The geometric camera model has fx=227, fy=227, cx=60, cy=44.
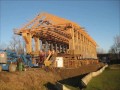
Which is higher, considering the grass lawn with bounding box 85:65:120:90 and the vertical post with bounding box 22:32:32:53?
the vertical post with bounding box 22:32:32:53

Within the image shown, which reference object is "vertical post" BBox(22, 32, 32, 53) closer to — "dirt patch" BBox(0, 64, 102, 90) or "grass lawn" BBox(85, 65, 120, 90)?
"dirt patch" BBox(0, 64, 102, 90)

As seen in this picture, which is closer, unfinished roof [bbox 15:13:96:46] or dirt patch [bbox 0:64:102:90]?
dirt patch [bbox 0:64:102:90]

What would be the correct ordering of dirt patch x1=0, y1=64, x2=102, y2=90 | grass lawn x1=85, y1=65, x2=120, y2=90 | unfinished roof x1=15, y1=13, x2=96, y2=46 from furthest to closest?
unfinished roof x1=15, y1=13, x2=96, y2=46
dirt patch x1=0, y1=64, x2=102, y2=90
grass lawn x1=85, y1=65, x2=120, y2=90

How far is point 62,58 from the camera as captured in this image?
32.8m

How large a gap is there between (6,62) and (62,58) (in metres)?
10.4

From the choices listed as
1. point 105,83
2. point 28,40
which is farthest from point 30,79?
point 28,40

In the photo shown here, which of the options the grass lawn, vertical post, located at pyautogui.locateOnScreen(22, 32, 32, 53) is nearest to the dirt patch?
the grass lawn

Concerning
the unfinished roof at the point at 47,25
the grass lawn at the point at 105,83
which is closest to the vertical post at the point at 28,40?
the unfinished roof at the point at 47,25

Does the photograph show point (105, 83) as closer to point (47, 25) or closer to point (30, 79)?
point (30, 79)

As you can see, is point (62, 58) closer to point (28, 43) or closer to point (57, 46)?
point (28, 43)

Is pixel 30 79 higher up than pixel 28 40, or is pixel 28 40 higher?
pixel 28 40

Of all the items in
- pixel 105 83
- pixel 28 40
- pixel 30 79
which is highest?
pixel 28 40

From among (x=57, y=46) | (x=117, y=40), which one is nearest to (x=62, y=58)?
(x=57, y=46)

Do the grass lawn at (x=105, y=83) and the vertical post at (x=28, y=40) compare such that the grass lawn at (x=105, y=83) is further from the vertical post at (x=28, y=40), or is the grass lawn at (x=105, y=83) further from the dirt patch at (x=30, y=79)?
the vertical post at (x=28, y=40)
